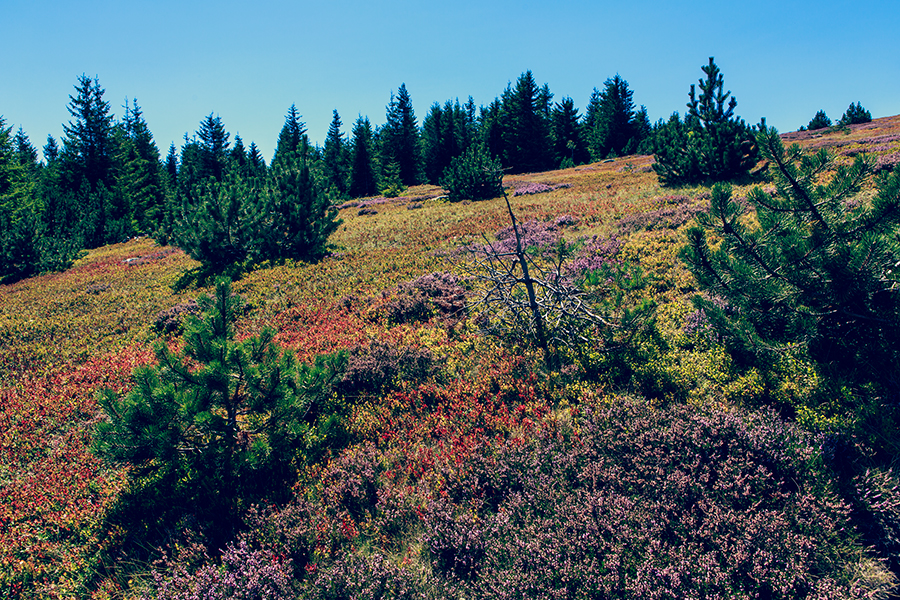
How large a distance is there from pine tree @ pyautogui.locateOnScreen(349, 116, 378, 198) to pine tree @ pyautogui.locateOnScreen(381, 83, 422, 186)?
21.8 ft

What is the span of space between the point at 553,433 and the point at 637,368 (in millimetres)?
1623

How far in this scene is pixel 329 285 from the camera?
11.4 metres

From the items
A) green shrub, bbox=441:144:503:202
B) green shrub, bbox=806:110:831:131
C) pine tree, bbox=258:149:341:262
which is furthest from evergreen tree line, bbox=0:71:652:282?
green shrub, bbox=806:110:831:131

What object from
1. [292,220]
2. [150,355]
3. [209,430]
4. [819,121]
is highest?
[819,121]

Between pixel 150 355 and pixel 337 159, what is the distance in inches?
1956

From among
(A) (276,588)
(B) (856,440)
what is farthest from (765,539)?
(A) (276,588)

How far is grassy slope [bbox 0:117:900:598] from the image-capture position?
4.44m

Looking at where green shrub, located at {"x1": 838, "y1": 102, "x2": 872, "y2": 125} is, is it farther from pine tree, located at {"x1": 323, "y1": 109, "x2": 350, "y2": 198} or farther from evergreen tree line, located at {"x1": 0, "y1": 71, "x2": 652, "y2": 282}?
pine tree, located at {"x1": 323, "y1": 109, "x2": 350, "y2": 198}

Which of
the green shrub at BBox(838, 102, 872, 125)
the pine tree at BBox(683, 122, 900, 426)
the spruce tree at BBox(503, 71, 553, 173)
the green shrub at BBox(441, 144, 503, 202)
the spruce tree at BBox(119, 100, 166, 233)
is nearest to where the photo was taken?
the pine tree at BBox(683, 122, 900, 426)

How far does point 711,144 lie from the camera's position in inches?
672

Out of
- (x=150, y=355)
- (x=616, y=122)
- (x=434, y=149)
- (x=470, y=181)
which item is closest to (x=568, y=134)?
(x=616, y=122)

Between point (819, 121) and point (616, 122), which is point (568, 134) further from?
point (819, 121)

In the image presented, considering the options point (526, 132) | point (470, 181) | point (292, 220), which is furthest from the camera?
point (526, 132)

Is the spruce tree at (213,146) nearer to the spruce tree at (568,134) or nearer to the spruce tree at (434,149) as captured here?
the spruce tree at (434,149)
